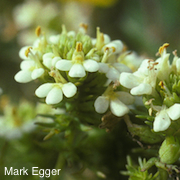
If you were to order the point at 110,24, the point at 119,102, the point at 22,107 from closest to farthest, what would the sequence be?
1. the point at 119,102
2. the point at 22,107
3. the point at 110,24

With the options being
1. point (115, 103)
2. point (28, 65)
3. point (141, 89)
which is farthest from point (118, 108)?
point (28, 65)

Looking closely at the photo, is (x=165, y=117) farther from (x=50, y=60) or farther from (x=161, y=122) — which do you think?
(x=50, y=60)

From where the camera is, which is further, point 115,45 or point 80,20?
point 80,20

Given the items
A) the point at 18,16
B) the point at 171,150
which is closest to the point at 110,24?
the point at 18,16

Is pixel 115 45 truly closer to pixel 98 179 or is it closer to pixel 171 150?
pixel 171 150

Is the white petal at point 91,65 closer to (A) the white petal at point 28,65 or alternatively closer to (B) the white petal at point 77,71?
(B) the white petal at point 77,71

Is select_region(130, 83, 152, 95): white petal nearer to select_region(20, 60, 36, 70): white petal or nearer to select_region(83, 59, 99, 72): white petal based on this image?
select_region(83, 59, 99, 72): white petal
